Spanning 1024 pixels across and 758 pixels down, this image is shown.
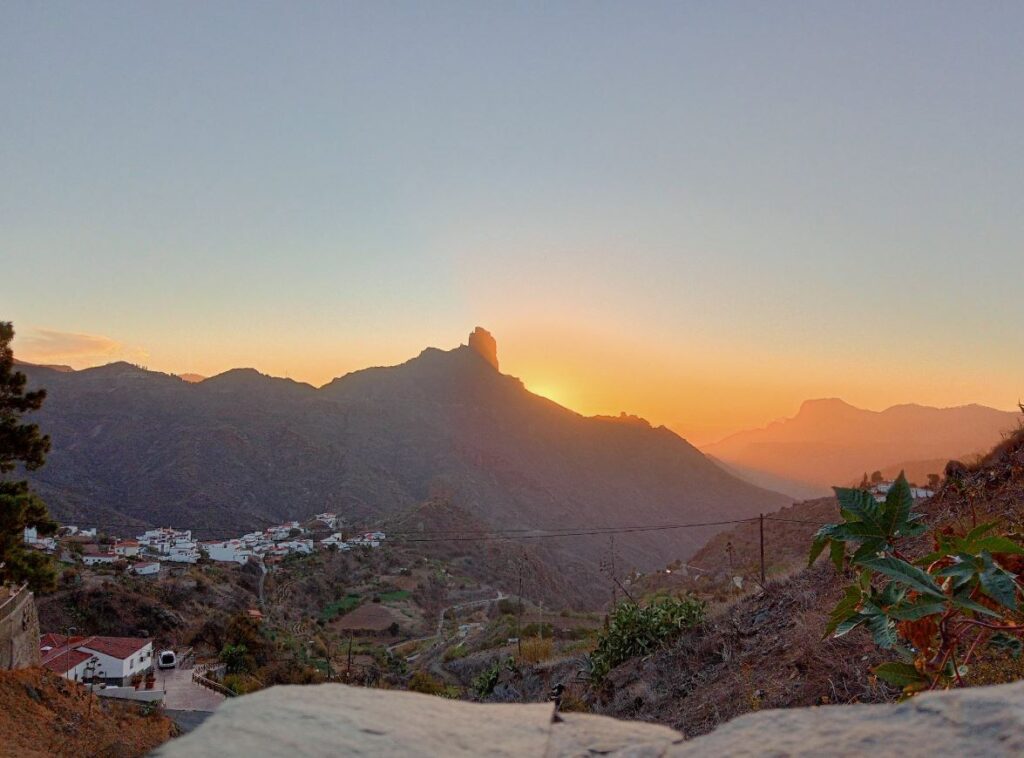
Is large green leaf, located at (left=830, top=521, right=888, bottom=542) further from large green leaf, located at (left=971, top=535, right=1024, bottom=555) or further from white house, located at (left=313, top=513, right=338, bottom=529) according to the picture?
white house, located at (left=313, top=513, right=338, bottom=529)

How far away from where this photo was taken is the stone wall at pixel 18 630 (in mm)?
20766

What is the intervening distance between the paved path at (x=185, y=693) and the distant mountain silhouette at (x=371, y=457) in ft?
130

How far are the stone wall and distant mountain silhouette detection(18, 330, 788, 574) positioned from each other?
5011cm

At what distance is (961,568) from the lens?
A: 2.24 m

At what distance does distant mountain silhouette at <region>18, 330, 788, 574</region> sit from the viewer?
254ft

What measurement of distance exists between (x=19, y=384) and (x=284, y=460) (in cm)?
7329

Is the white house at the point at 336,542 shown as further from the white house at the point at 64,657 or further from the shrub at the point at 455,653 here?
the shrub at the point at 455,653

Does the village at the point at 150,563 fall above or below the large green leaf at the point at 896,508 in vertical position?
below

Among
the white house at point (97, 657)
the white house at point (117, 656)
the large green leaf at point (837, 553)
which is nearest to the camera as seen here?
the large green leaf at point (837, 553)

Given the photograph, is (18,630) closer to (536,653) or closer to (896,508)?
(536,653)

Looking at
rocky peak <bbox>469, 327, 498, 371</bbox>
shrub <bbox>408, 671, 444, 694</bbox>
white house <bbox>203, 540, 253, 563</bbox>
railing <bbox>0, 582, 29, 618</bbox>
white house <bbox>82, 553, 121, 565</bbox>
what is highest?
rocky peak <bbox>469, 327, 498, 371</bbox>

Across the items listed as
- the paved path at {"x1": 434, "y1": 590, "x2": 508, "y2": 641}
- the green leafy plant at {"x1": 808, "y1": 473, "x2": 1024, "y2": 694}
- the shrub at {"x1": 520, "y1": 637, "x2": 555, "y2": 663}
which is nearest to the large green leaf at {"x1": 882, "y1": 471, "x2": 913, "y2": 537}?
the green leafy plant at {"x1": 808, "y1": 473, "x2": 1024, "y2": 694}

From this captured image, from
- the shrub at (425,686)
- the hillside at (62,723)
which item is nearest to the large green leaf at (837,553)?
the hillside at (62,723)

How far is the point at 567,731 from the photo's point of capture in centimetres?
162
